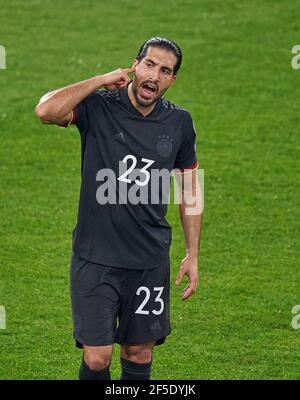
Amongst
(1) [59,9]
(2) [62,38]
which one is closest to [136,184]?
(2) [62,38]

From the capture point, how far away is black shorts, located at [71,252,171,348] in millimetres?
7797

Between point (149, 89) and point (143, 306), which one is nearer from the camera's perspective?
point (149, 89)

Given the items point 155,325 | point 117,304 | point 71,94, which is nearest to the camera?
point 71,94

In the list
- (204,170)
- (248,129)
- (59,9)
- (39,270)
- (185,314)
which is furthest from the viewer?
(59,9)

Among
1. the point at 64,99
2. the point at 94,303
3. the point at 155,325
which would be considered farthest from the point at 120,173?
the point at 155,325

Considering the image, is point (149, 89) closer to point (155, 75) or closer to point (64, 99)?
point (155, 75)

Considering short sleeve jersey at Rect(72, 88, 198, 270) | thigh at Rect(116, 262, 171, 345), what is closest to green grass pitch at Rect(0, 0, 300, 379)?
thigh at Rect(116, 262, 171, 345)

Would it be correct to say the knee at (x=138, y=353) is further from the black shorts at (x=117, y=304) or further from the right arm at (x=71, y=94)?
the right arm at (x=71, y=94)

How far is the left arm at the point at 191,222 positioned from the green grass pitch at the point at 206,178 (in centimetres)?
137

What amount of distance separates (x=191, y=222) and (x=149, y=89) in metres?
1.00

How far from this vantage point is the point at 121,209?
7797 millimetres

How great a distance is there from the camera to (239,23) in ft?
60.1

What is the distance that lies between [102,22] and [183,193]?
34.6 ft
